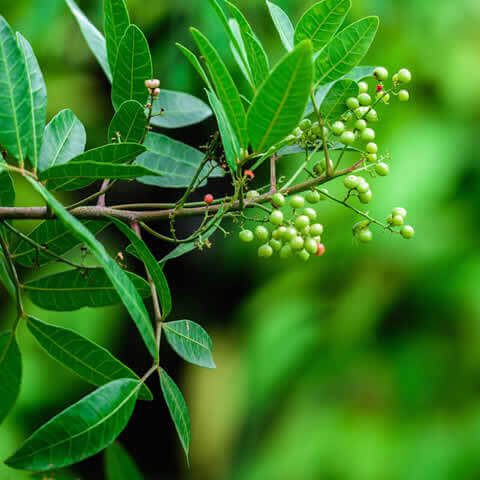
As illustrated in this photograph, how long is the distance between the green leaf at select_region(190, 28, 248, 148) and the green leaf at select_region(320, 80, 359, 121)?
0.10m

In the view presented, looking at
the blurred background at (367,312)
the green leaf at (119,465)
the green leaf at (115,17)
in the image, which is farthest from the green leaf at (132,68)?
the blurred background at (367,312)

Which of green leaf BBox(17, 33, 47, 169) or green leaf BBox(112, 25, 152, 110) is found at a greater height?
green leaf BBox(112, 25, 152, 110)

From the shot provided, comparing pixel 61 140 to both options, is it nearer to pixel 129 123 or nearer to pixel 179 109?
pixel 129 123

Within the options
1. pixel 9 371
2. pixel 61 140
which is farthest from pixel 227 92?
pixel 9 371

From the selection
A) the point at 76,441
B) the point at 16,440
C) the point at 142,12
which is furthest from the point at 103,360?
the point at 142,12

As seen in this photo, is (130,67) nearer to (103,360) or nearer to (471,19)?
(103,360)

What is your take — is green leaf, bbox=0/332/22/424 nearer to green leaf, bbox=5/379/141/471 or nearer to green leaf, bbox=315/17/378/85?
green leaf, bbox=5/379/141/471

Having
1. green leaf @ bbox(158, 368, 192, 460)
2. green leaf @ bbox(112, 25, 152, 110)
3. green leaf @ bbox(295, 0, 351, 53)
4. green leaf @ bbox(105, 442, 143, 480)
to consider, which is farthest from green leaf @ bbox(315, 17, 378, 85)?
green leaf @ bbox(105, 442, 143, 480)

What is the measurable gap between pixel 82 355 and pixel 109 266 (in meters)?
0.15

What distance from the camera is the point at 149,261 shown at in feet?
1.36

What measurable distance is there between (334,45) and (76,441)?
30 cm

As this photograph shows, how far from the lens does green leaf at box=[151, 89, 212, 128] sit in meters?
0.59

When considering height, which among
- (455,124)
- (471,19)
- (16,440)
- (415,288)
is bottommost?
(16,440)

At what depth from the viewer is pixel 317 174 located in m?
0.45
